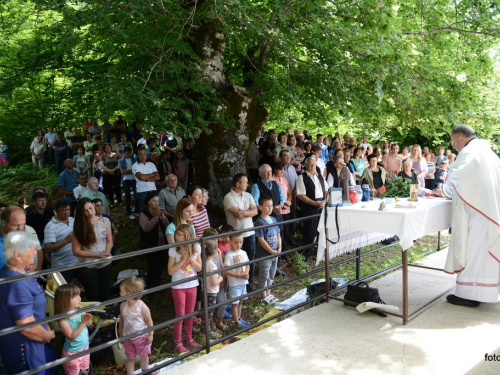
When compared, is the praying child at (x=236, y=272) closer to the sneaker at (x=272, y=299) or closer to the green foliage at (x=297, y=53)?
the sneaker at (x=272, y=299)

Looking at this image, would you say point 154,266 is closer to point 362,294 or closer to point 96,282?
point 96,282

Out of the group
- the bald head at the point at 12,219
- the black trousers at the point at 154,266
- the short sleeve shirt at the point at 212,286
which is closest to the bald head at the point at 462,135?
the short sleeve shirt at the point at 212,286

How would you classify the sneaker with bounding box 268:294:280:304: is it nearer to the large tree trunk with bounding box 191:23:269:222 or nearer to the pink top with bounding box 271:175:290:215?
the pink top with bounding box 271:175:290:215

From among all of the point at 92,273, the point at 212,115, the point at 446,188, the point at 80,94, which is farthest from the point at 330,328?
the point at 80,94

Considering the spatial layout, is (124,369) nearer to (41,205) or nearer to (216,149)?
(41,205)

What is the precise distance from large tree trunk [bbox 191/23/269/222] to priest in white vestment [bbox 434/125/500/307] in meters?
4.68

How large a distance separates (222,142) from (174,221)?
3.47 metres

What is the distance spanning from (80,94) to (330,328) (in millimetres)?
9775

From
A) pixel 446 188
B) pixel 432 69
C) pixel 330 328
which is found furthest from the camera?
pixel 432 69

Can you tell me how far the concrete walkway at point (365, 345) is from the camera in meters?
3.69

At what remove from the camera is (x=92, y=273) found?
636 cm

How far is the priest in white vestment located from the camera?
4859mm

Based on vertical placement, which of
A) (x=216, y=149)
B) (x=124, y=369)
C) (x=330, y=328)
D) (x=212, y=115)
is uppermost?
(x=212, y=115)

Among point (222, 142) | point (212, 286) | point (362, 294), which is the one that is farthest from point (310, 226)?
point (362, 294)
